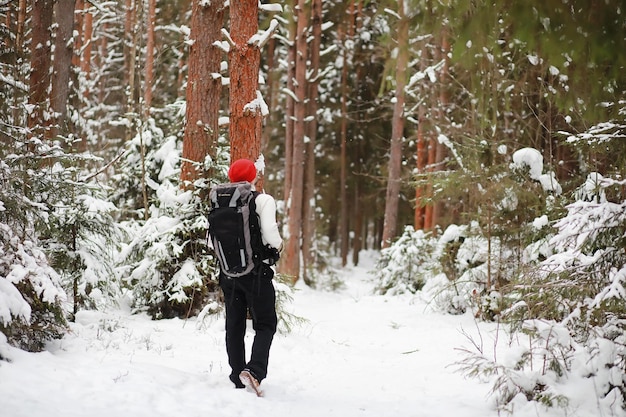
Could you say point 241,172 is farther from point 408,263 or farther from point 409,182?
point 408,263

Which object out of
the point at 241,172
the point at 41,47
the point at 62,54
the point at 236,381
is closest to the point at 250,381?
the point at 236,381

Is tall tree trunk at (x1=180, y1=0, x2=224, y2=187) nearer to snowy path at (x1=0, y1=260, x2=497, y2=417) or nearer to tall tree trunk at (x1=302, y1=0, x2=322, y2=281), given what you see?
snowy path at (x1=0, y1=260, x2=497, y2=417)

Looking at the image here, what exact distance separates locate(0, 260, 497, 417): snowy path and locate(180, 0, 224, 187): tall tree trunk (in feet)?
9.36

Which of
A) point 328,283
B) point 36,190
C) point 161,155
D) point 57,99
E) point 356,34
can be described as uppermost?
point 356,34

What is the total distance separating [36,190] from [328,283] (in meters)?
12.5

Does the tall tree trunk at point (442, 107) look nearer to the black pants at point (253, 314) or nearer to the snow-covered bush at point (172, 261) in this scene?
the snow-covered bush at point (172, 261)

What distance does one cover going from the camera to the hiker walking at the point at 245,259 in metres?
4.91

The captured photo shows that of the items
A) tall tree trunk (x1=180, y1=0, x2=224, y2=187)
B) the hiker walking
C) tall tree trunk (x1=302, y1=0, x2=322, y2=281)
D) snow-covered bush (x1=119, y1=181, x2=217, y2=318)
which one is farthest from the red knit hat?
tall tree trunk (x1=302, y1=0, x2=322, y2=281)

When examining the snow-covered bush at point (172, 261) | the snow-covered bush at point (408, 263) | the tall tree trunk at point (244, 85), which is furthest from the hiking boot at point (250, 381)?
the snow-covered bush at point (408, 263)

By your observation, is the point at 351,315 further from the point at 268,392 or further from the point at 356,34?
the point at 356,34

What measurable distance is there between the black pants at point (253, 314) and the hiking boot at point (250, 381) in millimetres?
55

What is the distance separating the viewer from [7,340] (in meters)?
4.87

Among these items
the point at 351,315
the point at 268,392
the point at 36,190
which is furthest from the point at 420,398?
the point at 351,315

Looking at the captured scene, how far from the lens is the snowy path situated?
4.19 m
